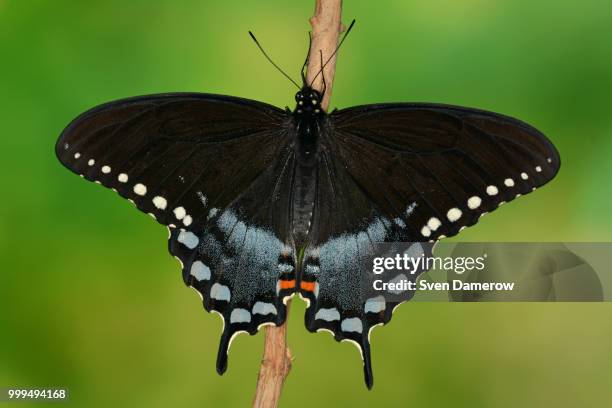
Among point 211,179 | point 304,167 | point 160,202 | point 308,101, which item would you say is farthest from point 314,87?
point 160,202

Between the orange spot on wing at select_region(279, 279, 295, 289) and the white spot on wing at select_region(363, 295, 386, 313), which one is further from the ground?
the orange spot on wing at select_region(279, 279, 295, 289)

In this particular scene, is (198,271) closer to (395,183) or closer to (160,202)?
(160,202)

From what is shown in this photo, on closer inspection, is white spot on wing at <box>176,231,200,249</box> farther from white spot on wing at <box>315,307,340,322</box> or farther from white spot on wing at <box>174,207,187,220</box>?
white spot on wing at <box>315,307,340,322</box>

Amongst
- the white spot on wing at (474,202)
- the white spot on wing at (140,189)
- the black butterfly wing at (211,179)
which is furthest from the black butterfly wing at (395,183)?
the white spot on wing at (140,189)

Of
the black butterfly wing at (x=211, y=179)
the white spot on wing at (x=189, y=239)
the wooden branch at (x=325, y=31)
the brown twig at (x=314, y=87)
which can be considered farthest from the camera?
the white spot on wing at (x=189, y=239)

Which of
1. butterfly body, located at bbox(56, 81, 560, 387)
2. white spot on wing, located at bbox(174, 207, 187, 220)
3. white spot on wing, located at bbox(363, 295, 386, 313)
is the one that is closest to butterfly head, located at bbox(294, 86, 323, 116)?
butterfly body, located at bbox(56, 81, 560, 387)

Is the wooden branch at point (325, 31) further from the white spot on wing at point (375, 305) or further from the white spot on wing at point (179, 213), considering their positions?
the white spot on wing at point (375, 305)

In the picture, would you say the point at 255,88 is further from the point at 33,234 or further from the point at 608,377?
the point at 608,377
